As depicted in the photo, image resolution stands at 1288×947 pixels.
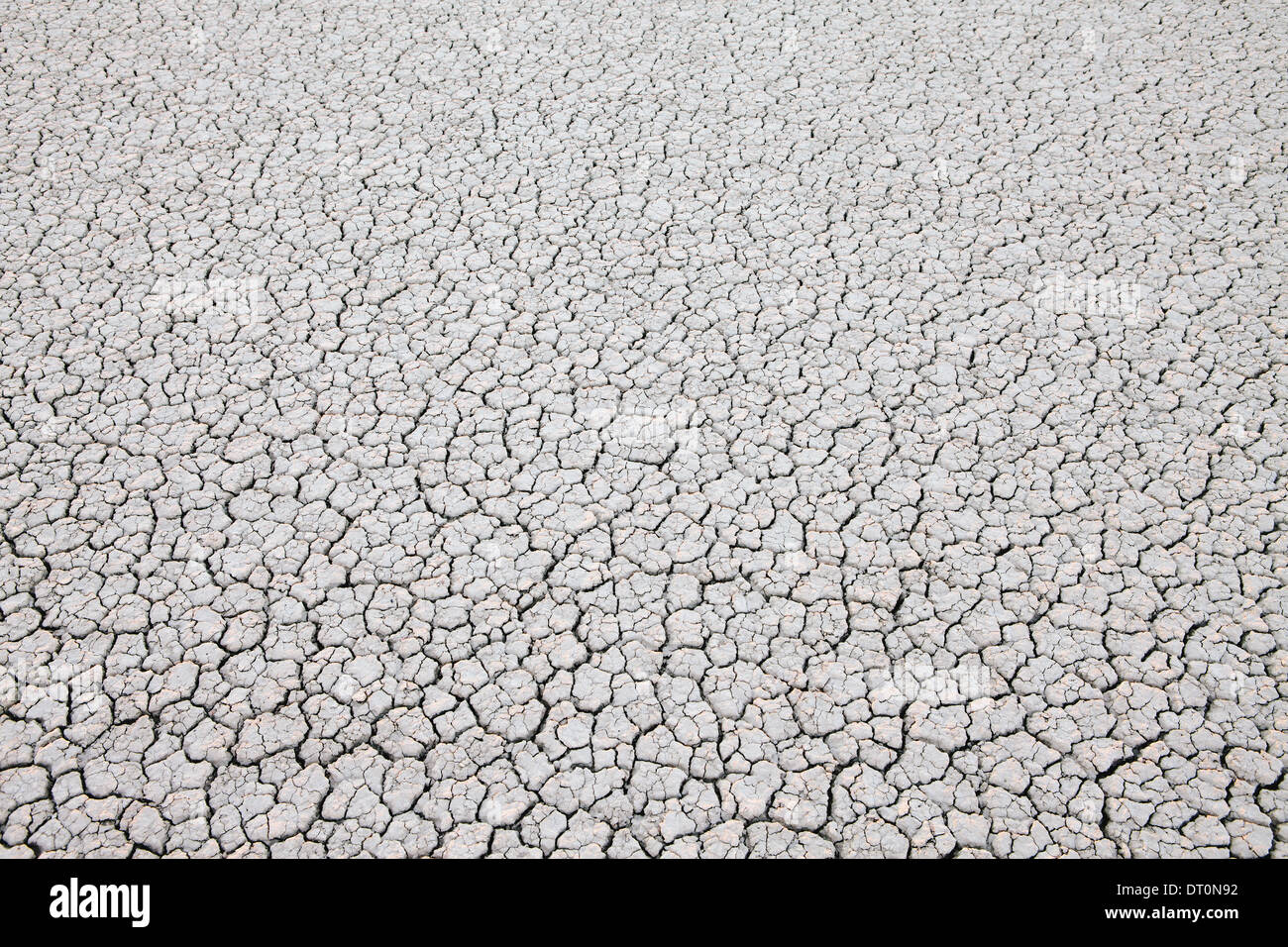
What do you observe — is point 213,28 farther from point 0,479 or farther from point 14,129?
point 0,479

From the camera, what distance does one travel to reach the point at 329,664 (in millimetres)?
2658

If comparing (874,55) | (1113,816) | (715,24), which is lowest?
(1113,816)

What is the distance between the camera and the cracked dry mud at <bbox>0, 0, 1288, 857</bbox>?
2420mm

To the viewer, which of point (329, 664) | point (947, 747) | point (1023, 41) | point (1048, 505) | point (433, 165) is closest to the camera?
point (947, 747)

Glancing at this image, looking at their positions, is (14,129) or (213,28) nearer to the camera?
(14,129)

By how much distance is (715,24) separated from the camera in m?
5.81

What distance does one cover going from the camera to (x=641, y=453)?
3285 millimetres

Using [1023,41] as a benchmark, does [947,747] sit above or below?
below

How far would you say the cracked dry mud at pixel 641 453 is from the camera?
7.94ft

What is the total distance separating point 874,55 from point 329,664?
14.6ft

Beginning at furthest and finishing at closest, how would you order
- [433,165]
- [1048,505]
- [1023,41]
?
[1023,41], [433,165], [1048,505]

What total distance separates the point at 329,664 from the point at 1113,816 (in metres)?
1.92

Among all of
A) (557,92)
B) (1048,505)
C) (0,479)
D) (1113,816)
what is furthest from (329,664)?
(557,92)

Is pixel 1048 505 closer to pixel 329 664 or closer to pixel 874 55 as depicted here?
pixel 329 664
